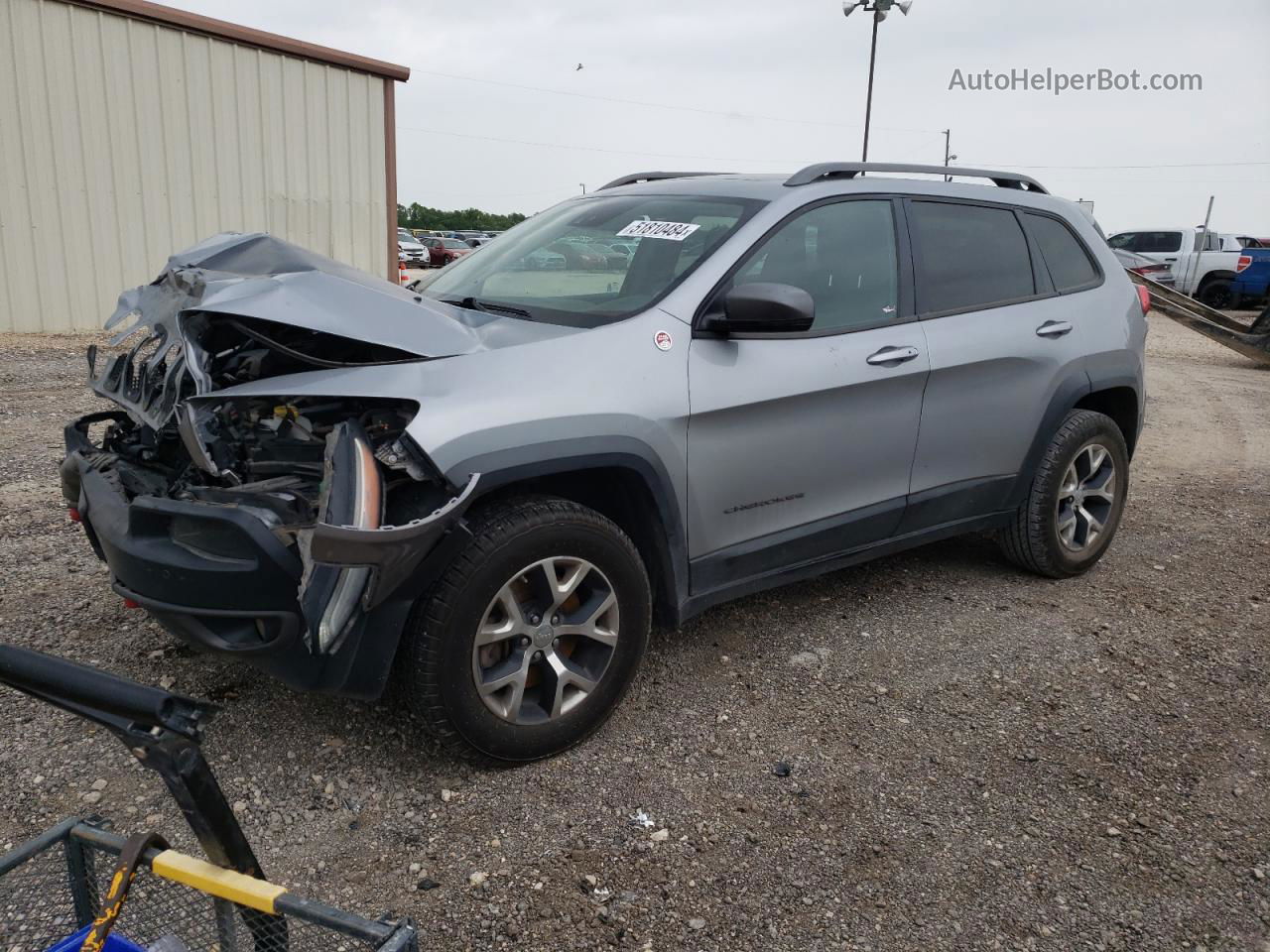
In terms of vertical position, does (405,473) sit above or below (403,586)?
above

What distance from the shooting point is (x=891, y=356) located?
3.66 m

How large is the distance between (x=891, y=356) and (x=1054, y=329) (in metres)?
1.09

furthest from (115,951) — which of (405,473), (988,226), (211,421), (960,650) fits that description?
(988,226)

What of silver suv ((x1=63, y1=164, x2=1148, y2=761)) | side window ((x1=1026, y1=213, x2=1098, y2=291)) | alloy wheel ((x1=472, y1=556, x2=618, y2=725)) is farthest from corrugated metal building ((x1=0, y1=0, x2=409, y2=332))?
alloy wheel ((x1=472, y1=556, x2=618, y2=725))

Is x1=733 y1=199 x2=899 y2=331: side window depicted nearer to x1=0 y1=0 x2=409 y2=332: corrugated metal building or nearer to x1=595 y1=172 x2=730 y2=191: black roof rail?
x1=595 y1=172 x2=730 y2=191: black roof rail

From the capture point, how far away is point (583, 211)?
406 cm

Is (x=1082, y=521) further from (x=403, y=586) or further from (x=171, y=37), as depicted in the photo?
(x=171, y=37)

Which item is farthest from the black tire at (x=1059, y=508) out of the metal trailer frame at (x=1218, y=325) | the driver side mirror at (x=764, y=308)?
the metal trailer frame at (x=1218, y=325)

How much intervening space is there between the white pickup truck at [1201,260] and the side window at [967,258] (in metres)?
18.3

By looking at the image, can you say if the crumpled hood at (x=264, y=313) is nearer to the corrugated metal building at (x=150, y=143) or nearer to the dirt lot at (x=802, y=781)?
the dirt lot at (x=802, y=781)

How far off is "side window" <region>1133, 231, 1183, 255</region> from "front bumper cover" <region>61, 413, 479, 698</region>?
22.0 meters

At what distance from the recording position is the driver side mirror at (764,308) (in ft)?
10.1

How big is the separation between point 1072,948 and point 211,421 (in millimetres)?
2587

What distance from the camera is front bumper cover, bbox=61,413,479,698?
2414 millimetres
